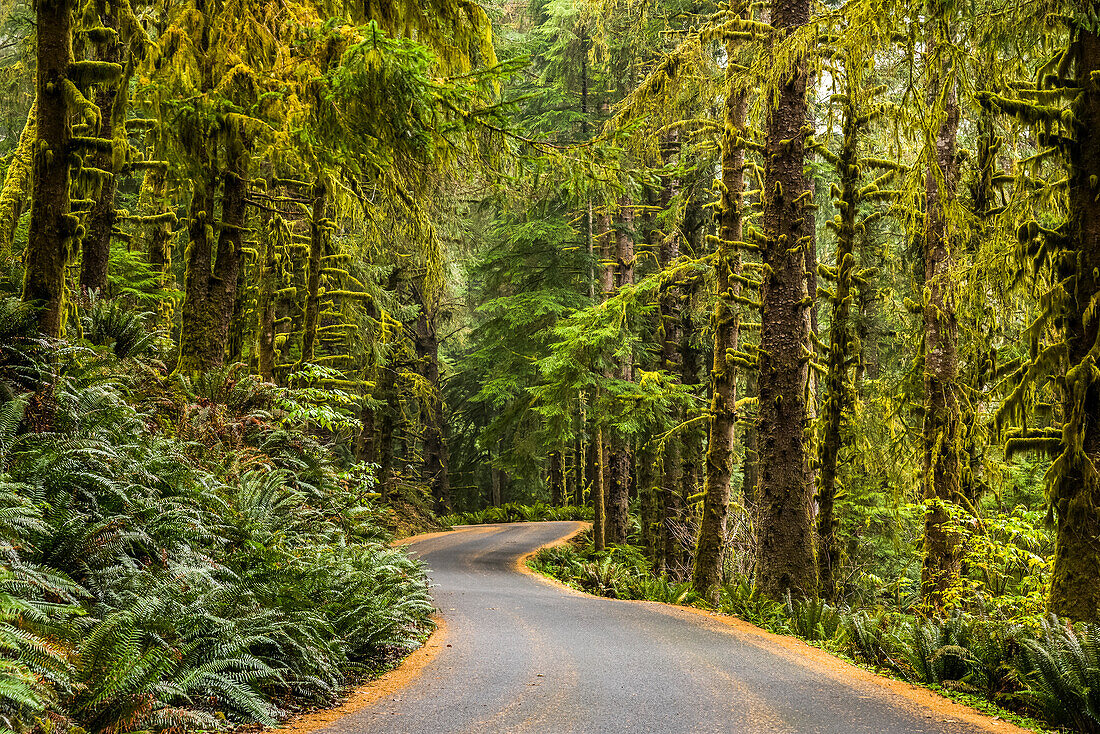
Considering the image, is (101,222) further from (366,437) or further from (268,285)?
(366,437)

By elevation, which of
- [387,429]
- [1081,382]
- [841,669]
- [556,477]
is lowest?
[556,477]

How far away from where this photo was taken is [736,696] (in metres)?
5.22

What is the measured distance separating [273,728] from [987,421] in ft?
31.3

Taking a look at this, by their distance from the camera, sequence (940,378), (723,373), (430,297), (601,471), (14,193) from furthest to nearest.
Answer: (601,471), (723,373), (430,297), (940,378), (14,193)

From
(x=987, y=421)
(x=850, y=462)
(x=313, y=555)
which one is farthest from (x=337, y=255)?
(x=987, y=421)

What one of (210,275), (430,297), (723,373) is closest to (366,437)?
(430,297)

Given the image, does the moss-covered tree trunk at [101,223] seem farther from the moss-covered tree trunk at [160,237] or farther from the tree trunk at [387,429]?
the tree trunk at [387,429]

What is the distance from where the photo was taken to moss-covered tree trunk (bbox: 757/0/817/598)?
10055mm

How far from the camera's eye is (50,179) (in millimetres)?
6254

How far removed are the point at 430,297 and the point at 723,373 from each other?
547cm

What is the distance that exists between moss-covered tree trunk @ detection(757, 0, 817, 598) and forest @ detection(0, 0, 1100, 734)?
0.05 metres

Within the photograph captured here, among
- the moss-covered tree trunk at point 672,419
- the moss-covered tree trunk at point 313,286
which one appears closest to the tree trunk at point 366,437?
the moss-covered tree trunk at point 313,286

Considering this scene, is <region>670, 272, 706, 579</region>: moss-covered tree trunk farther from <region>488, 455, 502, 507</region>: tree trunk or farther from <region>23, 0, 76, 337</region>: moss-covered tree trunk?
<region>488, 455, 502, 507</region>: tree trunk

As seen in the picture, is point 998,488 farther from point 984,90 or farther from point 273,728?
point 273,728
